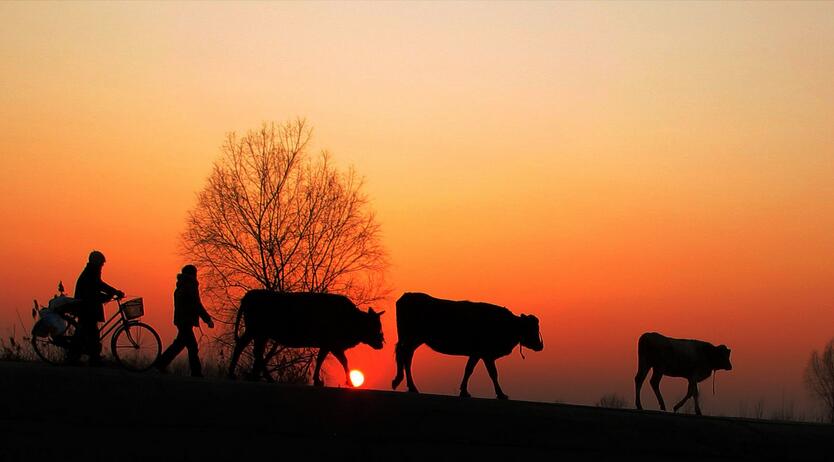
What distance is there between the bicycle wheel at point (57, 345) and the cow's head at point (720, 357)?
17.2m

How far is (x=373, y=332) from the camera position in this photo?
83.1 ft

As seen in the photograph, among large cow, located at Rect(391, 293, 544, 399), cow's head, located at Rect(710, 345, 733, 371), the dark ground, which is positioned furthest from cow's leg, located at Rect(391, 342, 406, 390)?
cow's head, located at Rect(710, 345, 733, 371)

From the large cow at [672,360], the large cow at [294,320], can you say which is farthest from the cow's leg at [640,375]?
the large cow at [294,320]

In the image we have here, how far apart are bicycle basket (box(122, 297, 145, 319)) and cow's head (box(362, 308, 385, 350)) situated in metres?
5.30

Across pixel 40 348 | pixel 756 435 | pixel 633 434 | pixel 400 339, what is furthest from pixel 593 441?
pixel 40 348

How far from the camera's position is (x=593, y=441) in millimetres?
17391

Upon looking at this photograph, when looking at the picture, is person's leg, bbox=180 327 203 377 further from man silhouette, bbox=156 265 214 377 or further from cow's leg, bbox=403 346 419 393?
cow's leg, bbox=403 346 419 393

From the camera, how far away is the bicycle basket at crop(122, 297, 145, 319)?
2208 cm

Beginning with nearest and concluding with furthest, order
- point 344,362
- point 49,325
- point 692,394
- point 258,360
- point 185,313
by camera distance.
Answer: point 49,325
point 185,313
point 344,362
point 258,360
point 692,394

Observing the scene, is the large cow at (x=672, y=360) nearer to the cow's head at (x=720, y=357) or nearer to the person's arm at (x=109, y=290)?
the cow's head at (x=720, y=357)

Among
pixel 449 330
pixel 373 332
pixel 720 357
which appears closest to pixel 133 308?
pixel 373 332

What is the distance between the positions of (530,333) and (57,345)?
36.4ft

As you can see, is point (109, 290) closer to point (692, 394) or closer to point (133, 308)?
point (133, 308)

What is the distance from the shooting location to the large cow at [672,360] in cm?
2897
